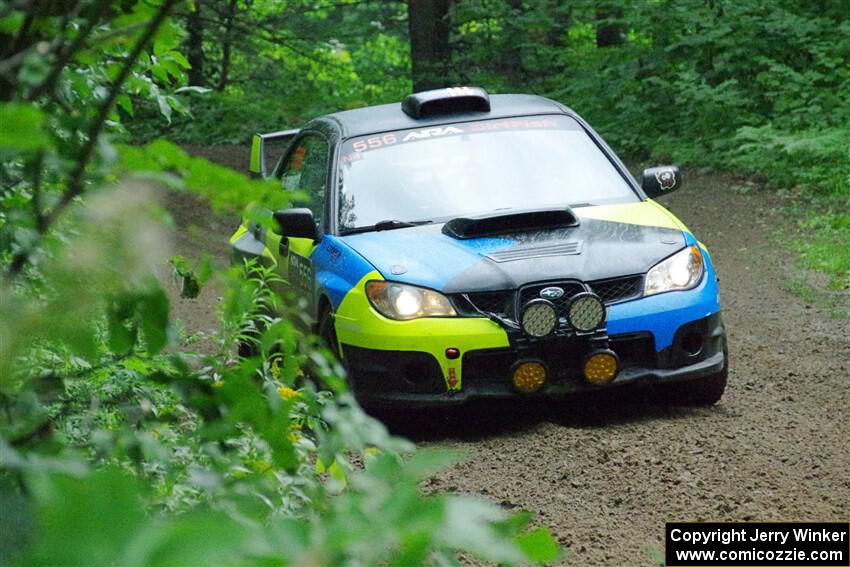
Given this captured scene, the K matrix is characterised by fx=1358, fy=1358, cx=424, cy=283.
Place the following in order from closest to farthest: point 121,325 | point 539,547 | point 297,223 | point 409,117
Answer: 1. point 539,547
2. point 121,325
3. point 297,223
4. point 409,117

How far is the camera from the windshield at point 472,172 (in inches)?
308

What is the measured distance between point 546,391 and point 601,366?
0.31 meters

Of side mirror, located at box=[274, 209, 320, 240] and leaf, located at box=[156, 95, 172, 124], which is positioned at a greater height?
leaf, located at box=[156, 95, 172, 124]

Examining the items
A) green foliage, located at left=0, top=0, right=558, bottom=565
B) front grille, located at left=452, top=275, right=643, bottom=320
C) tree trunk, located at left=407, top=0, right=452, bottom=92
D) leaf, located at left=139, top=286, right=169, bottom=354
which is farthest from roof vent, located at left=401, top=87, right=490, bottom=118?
tree trunk, located at left=407, top=0, right=452, bottom=92

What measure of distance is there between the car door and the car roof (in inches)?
8.0

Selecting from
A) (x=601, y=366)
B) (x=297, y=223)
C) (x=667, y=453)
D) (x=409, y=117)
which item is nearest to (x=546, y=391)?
(x=601, y=366)

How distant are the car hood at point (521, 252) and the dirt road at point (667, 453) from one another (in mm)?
807

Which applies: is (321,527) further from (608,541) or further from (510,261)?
(510,261)

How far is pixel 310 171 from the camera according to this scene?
888 centimetres

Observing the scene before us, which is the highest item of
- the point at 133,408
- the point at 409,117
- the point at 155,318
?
the point at 155,318

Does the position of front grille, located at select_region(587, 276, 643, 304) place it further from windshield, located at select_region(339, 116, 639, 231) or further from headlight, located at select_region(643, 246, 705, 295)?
windshield, located at select_region(339, 116, 639, 231)

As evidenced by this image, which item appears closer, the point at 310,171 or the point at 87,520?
the point at 87,520

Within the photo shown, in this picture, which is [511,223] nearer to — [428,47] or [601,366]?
[601,366]

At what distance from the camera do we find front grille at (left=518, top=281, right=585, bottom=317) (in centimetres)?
677
